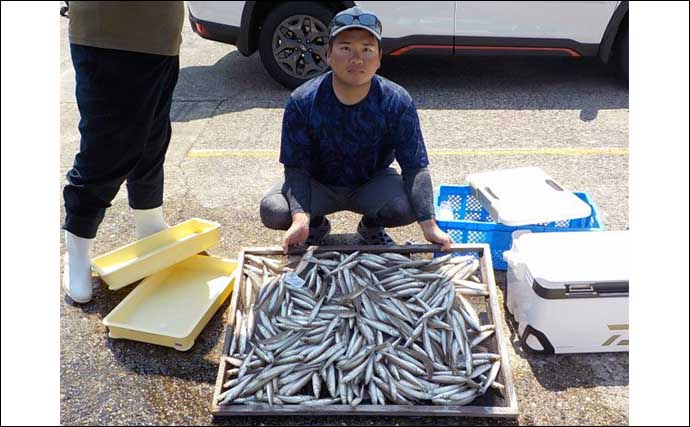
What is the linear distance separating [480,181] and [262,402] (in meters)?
1.86

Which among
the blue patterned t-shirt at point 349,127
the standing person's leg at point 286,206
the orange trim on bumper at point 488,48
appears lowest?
the standing person's leg at point 286,206

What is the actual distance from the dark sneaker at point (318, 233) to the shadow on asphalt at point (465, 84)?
2759 mm

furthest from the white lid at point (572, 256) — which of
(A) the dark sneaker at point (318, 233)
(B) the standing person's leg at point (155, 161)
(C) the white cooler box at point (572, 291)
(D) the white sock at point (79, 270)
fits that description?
(D) the white sock at point (79, 270)

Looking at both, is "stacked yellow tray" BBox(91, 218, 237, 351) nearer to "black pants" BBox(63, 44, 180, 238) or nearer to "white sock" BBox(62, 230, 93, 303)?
"white sock" BBox(62, 230, 93, 303)

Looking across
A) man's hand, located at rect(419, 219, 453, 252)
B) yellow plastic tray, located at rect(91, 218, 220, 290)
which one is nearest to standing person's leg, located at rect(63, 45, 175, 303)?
yellow plastic tray, located at rect(91, 218, 220, 290)

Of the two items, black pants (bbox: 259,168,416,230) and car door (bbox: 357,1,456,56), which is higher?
car door (bbox: 357,1,456,56)

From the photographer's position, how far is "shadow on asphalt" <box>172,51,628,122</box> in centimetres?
619

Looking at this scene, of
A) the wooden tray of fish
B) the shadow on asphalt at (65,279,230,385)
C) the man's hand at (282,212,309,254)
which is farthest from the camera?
the man's hand at (282,212,309,254)

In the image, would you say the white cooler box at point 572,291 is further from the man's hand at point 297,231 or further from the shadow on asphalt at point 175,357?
the shadow on asphalt at point 175,357

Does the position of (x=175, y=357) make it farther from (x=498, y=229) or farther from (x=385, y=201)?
(x=498, y=229)

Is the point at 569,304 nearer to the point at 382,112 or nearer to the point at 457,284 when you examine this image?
the point at 457,284

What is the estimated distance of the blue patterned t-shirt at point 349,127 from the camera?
319cm

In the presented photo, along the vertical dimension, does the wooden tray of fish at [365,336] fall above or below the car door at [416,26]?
below
